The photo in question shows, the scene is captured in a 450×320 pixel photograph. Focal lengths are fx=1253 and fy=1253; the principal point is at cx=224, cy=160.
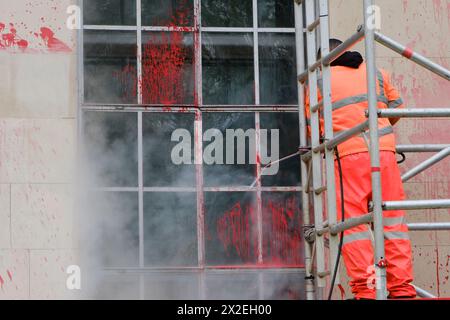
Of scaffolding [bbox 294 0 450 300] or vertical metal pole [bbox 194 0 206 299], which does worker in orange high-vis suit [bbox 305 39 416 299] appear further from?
vertical metal pole [bbox 194 0 206 299]

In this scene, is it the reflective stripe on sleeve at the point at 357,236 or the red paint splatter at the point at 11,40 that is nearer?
the reflective stripe on sleeve at the point at 357,236

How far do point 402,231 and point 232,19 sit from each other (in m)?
2.42

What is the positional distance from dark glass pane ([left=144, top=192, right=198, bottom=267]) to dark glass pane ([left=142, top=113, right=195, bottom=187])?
0.11 m

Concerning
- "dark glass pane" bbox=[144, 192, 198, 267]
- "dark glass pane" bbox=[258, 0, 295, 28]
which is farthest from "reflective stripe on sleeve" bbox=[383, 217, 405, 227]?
"dark glass pane" bbox=[258, 0, 295, 28]

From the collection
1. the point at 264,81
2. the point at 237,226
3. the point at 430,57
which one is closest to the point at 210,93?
the point at 264,81

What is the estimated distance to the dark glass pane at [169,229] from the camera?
29.7 feet

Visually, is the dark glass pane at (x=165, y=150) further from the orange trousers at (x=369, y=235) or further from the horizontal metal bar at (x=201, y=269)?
the orange trousers at (x=369, y=235)

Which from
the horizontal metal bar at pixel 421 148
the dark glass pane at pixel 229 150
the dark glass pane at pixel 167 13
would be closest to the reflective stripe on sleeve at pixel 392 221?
the horizontal metal bar at pixel 421 148

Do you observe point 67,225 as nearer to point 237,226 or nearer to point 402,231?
point 237,226

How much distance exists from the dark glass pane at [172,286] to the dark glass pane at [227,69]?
1331mm

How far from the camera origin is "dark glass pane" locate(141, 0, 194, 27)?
9.41 metres

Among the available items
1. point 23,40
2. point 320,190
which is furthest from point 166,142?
point 320,190

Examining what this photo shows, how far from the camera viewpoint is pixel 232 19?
9.52 meters

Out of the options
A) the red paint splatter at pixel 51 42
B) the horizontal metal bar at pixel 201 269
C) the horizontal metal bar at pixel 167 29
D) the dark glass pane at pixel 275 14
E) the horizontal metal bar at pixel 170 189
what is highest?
the dark glass pane at pixel 275 14
